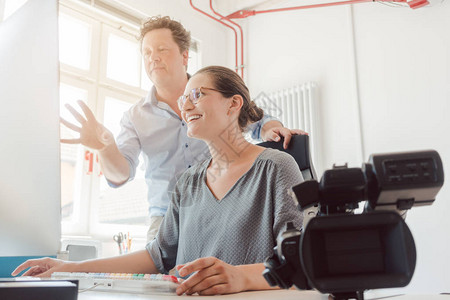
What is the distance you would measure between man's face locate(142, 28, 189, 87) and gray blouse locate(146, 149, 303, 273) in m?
0.66

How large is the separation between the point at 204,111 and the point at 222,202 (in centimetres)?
→ 31

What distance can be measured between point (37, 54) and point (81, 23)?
2.36 metres

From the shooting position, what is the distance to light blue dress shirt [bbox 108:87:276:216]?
1566mm

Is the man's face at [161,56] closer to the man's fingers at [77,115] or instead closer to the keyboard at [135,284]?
the man's fingers at [77,115]

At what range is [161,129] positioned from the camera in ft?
5.44

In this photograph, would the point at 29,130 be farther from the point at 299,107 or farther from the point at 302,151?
the point at 299,107

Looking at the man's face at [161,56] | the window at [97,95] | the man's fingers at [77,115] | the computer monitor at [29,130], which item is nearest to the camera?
the computer monitor at [29,130]

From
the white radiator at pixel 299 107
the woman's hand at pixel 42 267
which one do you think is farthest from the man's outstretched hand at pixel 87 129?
the white radiator at pixel 299 107

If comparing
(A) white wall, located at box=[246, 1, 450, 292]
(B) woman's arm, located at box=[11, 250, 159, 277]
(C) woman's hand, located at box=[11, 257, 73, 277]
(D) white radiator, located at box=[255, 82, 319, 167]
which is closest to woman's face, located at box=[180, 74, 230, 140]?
(B) woman's arm, located at box=[11, 250, 159, 277]

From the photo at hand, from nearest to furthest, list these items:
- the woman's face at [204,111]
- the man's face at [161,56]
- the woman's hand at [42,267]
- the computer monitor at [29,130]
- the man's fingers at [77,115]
Result: the computer monitor at [29,130] → the woman's hand at [42,267] → the man's fingers at [77,115] → the woman's face at [204,111] → the man's face at [161,56]

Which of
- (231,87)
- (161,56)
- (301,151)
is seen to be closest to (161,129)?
(161,56)

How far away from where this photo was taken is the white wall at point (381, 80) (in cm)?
239

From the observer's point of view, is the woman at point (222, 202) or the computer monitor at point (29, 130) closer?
the computer monitor at point (29, 130)

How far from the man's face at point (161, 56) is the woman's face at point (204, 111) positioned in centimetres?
46
